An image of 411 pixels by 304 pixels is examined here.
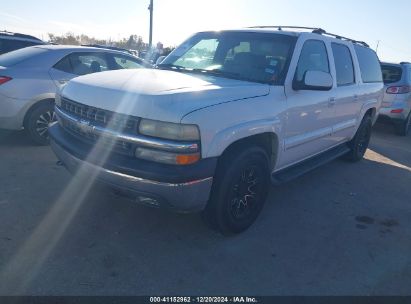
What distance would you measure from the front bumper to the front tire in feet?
0.64

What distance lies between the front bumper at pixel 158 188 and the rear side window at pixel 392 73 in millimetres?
8111

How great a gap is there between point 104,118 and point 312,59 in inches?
100

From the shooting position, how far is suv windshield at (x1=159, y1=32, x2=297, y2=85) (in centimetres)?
377

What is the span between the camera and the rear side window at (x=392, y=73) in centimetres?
915

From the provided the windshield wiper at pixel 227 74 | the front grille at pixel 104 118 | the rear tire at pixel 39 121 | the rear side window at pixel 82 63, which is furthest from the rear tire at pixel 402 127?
the front grille at pixel 104 118

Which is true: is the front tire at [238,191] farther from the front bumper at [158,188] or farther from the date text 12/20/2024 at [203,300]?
the date text 12/20/2024 at [203,300]

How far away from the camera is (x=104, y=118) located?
298cm

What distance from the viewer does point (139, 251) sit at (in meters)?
→ 3.17

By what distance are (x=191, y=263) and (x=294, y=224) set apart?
1.38m

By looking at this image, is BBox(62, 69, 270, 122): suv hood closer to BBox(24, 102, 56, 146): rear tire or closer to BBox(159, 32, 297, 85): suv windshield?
BBox(159, 32, 297, 85): suv windshield

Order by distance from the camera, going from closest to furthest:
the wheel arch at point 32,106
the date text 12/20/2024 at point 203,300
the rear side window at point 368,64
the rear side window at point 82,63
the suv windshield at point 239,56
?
the date text 12/20/2024 at point 203,300 < the suv windshield at point 239,56 < the wheel arch at point 32,106 < the rear side window at point 368,64 < the rear side window at point 82,63

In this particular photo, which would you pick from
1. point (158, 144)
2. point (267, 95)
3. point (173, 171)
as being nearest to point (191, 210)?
point (173, 171)

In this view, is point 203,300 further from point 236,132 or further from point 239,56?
point 239,56

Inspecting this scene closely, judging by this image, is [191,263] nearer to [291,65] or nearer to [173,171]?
[173,171]
